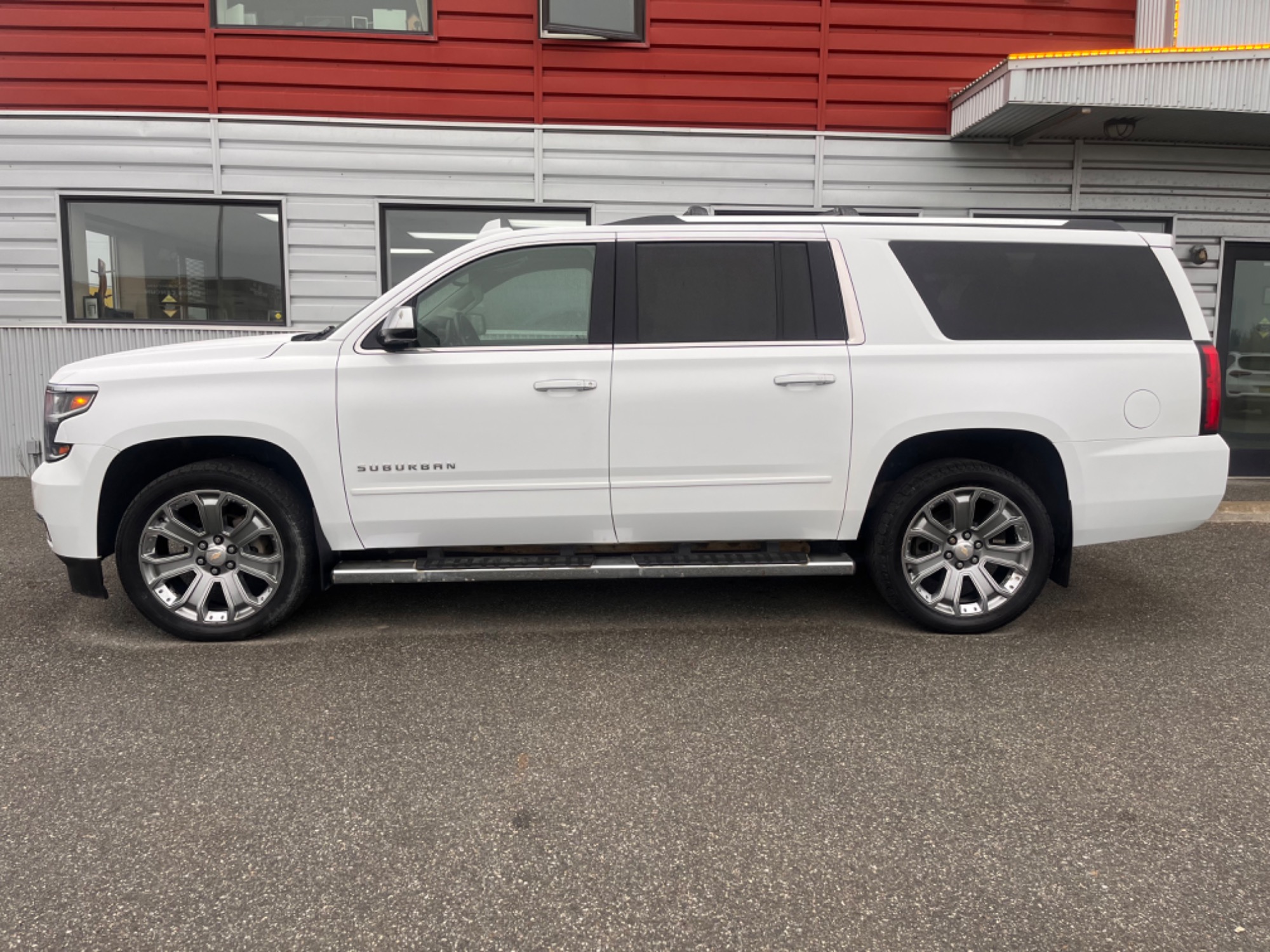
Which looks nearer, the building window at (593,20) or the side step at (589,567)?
the side step at (589,567)

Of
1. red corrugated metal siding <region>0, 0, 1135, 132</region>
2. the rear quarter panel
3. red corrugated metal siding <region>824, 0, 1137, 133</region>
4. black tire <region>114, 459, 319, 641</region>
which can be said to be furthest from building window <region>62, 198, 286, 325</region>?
the rear quarter panel

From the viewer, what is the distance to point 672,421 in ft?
13.8

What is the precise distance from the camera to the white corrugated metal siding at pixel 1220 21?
27.2 feet

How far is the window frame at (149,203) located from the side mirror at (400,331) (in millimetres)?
4884

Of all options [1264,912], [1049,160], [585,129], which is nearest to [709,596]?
[1264,912]

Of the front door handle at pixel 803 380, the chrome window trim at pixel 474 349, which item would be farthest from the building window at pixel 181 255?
the front door handle at pixel 803 380

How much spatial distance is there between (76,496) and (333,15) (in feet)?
19.8

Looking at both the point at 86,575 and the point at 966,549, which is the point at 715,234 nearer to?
the point at 966,549

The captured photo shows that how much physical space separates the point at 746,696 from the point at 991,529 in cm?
159

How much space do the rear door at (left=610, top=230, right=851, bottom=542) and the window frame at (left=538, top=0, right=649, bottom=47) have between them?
4.90 m

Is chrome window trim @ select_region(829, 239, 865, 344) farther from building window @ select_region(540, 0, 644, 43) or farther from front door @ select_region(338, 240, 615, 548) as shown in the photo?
building window @ select_region(540, 0, 644, 43)

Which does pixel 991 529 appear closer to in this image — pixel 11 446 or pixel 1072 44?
pixel 1072 44

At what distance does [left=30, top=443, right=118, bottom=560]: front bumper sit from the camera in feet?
13.6

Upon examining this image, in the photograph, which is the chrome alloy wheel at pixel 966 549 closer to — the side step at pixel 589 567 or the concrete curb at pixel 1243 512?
the side step at pixel 589 567
